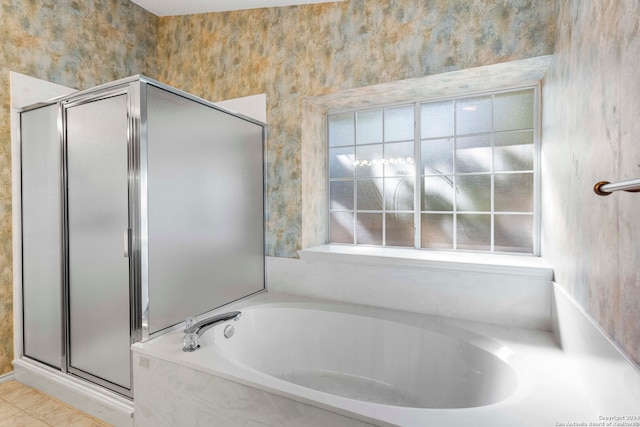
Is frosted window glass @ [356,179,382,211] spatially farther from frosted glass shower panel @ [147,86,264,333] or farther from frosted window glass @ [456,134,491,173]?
frosted glass shower panel @ [147,86,264,333]

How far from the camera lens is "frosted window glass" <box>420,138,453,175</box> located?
7.47ft

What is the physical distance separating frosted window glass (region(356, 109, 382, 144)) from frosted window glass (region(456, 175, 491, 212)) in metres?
0.70

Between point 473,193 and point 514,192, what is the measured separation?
0.80 feet

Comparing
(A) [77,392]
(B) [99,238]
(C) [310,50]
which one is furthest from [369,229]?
(A) [77,392]

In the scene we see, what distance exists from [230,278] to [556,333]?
188 centimetres

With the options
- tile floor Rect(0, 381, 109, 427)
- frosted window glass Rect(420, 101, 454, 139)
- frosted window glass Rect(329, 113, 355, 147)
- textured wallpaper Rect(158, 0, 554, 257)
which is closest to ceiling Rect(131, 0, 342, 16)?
textured wallpaper Rect(158, 0, 554, 257)

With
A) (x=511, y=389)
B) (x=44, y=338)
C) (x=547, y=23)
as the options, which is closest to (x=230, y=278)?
(x=44, y=338)

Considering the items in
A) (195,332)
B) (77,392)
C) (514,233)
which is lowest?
(77,392)

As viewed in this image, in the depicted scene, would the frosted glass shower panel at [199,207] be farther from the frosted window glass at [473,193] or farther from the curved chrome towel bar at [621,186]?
the curved chrome towel bar at [621,186]

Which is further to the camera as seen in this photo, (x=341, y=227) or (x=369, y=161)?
(x=341, y=227)

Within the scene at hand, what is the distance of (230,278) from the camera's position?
219 centimetres

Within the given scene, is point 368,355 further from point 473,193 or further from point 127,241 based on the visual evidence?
point 127,241

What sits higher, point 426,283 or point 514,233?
point 514,233

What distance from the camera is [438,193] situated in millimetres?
2307
